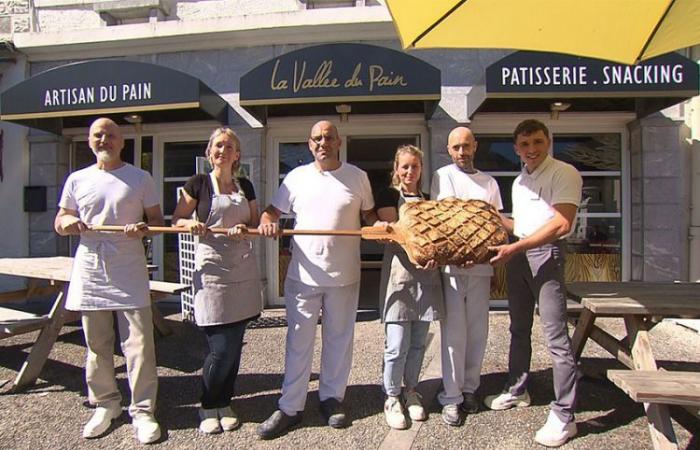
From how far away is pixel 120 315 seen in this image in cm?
273

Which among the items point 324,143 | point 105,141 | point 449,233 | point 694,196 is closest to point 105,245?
point 105,141

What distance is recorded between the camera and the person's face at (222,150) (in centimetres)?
268

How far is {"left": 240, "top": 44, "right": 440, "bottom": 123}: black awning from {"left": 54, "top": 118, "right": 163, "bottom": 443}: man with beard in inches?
96.7

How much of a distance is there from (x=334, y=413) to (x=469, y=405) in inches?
35.3

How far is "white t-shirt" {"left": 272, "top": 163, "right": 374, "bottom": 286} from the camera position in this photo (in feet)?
8.86

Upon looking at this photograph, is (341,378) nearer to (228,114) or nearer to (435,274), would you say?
(435,274)

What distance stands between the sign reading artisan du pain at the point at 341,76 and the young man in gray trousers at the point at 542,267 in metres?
2.20

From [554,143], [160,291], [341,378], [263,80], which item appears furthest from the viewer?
[554,143]

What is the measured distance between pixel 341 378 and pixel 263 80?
3481 millimetres

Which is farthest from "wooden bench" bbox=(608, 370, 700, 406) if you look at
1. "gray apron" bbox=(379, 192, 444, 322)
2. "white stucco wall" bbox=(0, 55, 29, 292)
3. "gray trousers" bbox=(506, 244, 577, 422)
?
"white stucco wall" bbox=(0, 55, 29, 292)

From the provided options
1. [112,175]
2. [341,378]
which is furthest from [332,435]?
[112,175]

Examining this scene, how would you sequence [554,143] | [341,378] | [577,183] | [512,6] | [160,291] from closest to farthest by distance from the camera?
[512,6], [577,183], [341,378], [160,291], [554,143]

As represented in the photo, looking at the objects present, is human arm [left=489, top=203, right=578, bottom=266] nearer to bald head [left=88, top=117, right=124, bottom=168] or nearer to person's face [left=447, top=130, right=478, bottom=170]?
person's face [left=447, top=130, right=478, bottom=170]

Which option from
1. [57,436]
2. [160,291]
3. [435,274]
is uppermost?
[435,274]
